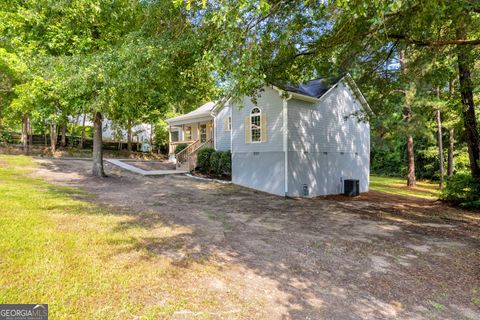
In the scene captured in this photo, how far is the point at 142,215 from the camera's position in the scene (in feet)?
22.9

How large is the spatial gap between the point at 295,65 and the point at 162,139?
844 inches

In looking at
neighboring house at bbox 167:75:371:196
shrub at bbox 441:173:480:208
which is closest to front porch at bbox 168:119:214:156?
neighboring house at bbox 167:75:371:196

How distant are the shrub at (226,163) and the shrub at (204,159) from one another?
1.34 meters

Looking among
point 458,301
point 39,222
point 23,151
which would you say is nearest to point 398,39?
point 458,301

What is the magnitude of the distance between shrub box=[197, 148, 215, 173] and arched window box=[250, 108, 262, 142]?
4.00 metres

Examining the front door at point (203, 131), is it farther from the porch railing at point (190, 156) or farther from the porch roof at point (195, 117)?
the porch railing at point (190, 156)

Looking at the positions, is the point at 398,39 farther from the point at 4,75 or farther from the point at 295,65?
the point at 4,75

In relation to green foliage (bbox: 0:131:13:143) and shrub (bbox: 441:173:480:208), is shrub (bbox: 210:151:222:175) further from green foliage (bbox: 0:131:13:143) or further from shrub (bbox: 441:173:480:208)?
green foliage (bbox: 0:131:13:143)

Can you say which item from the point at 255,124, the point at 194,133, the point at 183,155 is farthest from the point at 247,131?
the point at 194,133

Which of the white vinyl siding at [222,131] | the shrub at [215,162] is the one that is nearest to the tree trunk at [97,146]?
the shrub at [215,162]

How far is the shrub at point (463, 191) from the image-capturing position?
1017 cm

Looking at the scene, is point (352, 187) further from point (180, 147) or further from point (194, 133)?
point (194, 133)

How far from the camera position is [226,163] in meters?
15.3

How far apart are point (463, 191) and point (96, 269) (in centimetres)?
1259
